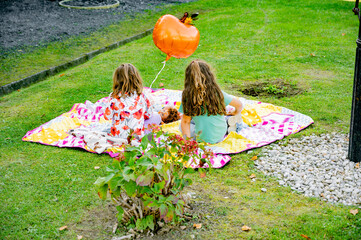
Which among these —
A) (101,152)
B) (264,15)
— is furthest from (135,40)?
(101,152)

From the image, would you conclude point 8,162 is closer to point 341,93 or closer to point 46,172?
point 46,172

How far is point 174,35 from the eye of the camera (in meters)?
5.25

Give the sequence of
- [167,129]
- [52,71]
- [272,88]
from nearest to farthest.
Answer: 1. [167,129]
2. [272,88]
3. [52,71]

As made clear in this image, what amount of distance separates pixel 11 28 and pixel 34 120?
23.6 ft

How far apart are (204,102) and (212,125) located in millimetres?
382

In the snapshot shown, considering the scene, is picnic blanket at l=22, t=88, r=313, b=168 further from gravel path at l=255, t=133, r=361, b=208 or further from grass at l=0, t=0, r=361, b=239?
gravel path at l=255, t=133, r=361, b=208

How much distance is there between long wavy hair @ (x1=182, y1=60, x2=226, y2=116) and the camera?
15.8ft

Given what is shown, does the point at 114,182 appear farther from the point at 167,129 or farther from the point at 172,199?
the point at 167,129

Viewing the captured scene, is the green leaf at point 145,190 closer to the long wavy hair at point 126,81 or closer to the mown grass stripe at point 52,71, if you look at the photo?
the long wavy hair at point 126,81

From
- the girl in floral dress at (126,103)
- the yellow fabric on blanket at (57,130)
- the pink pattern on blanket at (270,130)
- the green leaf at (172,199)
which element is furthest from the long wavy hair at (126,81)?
the green leaf at (172,199)

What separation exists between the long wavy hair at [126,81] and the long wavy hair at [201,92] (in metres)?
0.84

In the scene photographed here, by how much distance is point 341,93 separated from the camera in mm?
6809

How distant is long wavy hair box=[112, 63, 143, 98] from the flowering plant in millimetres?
2072

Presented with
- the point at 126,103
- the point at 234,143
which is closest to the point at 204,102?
the point at 234,143
